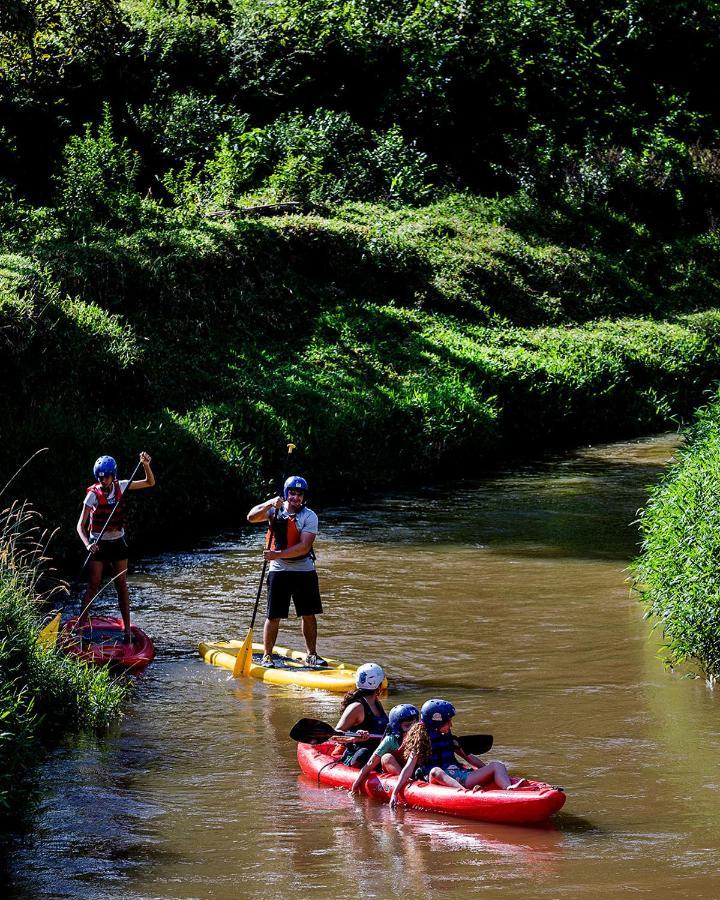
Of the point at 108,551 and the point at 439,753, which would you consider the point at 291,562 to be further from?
the point at 439,753

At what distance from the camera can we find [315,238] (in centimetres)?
2677

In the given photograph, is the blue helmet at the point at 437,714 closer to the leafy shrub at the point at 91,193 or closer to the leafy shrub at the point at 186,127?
the leafy shrub at the point at 91,193

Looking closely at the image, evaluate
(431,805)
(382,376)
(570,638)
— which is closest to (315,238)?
(382,376)

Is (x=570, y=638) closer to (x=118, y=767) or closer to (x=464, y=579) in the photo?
(x=464, y=579)

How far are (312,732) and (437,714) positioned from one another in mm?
1158

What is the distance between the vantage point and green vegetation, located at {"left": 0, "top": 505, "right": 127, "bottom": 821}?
7605 mm

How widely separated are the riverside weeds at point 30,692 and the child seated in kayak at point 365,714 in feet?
6.73

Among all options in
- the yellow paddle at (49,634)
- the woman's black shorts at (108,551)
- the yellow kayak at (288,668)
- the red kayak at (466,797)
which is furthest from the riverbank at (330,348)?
the red kayak at (466,797)

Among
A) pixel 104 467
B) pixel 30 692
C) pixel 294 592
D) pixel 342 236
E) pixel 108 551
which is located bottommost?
pixel 30 692

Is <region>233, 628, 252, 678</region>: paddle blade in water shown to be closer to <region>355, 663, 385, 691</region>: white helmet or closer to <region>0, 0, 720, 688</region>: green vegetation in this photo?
<region>355, 663, 385, 691</region>: white helmet

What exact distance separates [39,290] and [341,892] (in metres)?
14.6

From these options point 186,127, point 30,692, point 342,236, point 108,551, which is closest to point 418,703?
point 30,692

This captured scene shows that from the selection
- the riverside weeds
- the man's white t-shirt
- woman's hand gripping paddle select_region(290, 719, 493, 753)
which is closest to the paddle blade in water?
the man's white t-shirt

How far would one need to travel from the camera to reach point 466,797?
330 inches
